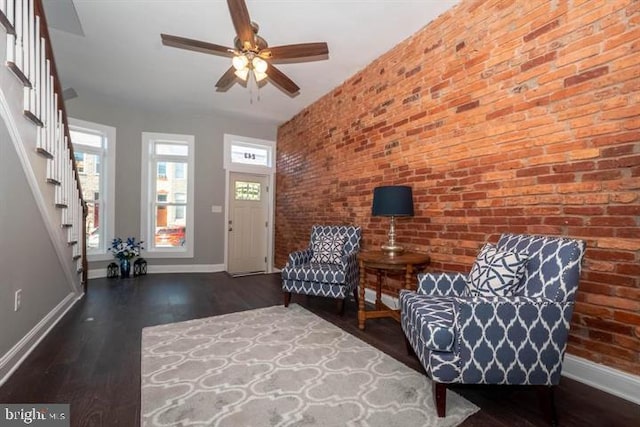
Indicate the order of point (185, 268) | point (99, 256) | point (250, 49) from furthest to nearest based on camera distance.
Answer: point (185, 268) → point (99, 256) → point (250, 49)

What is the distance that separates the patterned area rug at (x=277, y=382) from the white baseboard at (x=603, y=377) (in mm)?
851

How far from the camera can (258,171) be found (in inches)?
224

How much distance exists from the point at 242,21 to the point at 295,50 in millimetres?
516

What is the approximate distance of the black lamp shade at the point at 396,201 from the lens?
8.83 ft

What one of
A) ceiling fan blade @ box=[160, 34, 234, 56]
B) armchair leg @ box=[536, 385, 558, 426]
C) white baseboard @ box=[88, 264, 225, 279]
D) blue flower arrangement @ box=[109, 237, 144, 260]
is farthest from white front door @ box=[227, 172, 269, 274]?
armchair leg @ box=[536, 385, 558, 426]

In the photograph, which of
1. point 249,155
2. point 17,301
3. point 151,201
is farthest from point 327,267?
point 151,201

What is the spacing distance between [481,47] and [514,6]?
30 centimetres

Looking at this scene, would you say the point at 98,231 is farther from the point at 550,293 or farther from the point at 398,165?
the point at 550,293

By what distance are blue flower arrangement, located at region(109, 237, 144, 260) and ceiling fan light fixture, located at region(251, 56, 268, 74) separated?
3719mm

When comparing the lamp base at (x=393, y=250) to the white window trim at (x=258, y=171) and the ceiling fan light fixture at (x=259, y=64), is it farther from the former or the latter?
the white window trim at (x=258, y=171)

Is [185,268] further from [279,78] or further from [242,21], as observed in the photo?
[242,21]

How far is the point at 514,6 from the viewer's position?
219 cm

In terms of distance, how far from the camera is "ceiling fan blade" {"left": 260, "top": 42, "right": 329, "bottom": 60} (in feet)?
8.13

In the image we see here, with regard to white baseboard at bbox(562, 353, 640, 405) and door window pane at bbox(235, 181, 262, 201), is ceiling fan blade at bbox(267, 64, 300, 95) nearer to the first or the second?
door window pane at bbox(235, 181, 262, 201)
